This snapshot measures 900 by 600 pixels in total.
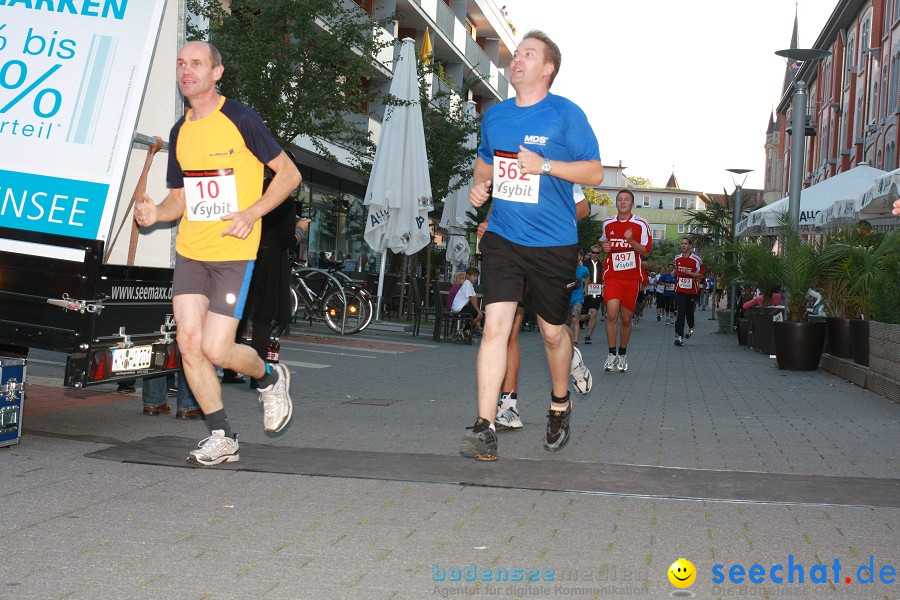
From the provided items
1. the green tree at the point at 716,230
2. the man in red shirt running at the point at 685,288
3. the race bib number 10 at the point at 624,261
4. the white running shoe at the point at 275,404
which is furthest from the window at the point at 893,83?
the white running shoe at the point at 275,404

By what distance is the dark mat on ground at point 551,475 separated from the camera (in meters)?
5.25

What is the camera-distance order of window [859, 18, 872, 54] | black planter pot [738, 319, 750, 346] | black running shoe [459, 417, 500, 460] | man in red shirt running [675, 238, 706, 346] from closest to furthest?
black running shoe [459, 417, 500, 460]
black planter pot [738, 319, 750, 346]
man in red shirt running [675, 238, 706, 346]
window [859, 18, 872, 54]

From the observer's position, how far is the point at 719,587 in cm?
363

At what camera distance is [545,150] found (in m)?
6.20

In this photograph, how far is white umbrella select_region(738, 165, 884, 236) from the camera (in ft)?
65.5

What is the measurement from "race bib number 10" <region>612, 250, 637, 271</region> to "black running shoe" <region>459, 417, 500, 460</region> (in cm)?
727

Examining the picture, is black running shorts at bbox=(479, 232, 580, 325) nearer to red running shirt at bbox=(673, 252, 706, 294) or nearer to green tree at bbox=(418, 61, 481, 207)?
red running shirt at bbox=(673, 252, 706, 294)

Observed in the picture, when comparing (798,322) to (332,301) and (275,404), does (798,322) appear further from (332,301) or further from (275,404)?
(275,404)

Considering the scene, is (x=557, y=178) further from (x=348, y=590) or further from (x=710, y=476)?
(x=348, y=590)

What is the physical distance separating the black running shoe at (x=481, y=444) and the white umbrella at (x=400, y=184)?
566 inches

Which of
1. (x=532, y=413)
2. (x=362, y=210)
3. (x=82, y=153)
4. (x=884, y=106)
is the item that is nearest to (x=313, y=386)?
(x=532, y=413)


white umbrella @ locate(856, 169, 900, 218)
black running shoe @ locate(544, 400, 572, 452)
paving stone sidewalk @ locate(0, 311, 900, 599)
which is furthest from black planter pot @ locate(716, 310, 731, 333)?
black running shoe @ locate(544, 400, 572, 452)

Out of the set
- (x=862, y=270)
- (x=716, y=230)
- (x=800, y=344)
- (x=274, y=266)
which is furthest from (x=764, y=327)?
(x=716, y=230)

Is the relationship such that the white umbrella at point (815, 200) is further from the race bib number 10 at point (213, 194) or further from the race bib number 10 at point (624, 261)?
the race bib number 10 at point (213, 194)
